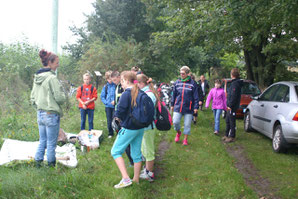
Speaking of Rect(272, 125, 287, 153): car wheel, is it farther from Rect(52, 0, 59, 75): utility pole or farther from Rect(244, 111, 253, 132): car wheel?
Rect(52, 0, 59, 75): utility pole

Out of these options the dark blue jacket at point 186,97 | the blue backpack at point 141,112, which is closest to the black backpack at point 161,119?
the blue backpack at point 141,112

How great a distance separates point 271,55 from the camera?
14.7 meters

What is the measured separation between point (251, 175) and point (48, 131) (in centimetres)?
382

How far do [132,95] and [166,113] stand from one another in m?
0.86

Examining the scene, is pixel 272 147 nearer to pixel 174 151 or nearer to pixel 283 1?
pixel 174 151

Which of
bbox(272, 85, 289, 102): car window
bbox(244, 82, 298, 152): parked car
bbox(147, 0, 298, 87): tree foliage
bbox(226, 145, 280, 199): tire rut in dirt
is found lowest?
bbox(226, 145, 280, 199): tire rut in dirt

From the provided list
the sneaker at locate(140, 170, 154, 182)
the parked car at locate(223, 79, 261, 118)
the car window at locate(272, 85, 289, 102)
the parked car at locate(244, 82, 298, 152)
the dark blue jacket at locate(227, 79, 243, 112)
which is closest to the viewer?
the sneaker at locate(140, 170, 154, 182)

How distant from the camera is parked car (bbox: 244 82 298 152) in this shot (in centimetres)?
586

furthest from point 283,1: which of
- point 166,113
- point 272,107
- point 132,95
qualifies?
point 132,95

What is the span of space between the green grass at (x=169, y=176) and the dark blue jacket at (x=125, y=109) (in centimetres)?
96

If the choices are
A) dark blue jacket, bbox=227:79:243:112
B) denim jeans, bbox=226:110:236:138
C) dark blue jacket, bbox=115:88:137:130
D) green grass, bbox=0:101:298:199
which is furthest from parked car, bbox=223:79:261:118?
dark blue jacket, bbox=115:88:137:130

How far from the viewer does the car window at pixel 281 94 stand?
6550 mm

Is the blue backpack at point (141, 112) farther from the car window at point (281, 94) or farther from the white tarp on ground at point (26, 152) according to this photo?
the car window at point (281, 94)

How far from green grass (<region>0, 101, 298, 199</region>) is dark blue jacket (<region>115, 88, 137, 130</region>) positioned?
96 cm
